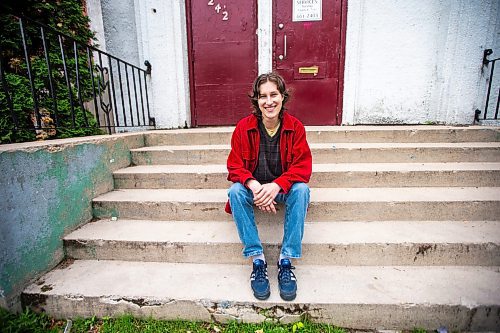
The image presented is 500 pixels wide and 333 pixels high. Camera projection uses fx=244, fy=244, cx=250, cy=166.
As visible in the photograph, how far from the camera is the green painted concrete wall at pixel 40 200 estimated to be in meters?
1.69

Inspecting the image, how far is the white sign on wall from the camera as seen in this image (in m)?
4.02

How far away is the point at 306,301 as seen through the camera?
1.63 metres

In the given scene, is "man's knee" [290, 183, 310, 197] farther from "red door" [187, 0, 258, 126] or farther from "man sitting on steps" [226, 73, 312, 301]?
"red door" [187, 0, 258, 126]

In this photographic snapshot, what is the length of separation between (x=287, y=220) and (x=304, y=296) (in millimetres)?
518

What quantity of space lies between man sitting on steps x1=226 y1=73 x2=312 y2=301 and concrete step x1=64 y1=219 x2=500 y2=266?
215mm

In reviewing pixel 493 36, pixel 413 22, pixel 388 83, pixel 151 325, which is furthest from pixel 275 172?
pixel 493 36

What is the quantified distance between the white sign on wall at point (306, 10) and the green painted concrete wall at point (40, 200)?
3.59 metres

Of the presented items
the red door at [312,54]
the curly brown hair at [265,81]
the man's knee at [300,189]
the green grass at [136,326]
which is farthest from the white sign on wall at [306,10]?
A: the green grass at [136,326]

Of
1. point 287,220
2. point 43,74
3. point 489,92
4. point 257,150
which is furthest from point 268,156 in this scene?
point 489,92

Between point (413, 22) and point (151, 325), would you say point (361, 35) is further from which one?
point (151, 325)

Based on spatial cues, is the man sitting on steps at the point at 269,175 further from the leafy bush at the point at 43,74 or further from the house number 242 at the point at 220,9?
the house number 242 at the point at 220,9

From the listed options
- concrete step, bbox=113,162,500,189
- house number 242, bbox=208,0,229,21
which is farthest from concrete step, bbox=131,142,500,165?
house number 242, bbox=208,0,229,21

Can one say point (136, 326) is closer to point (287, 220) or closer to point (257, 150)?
point (287, 220)

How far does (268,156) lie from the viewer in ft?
6.91
